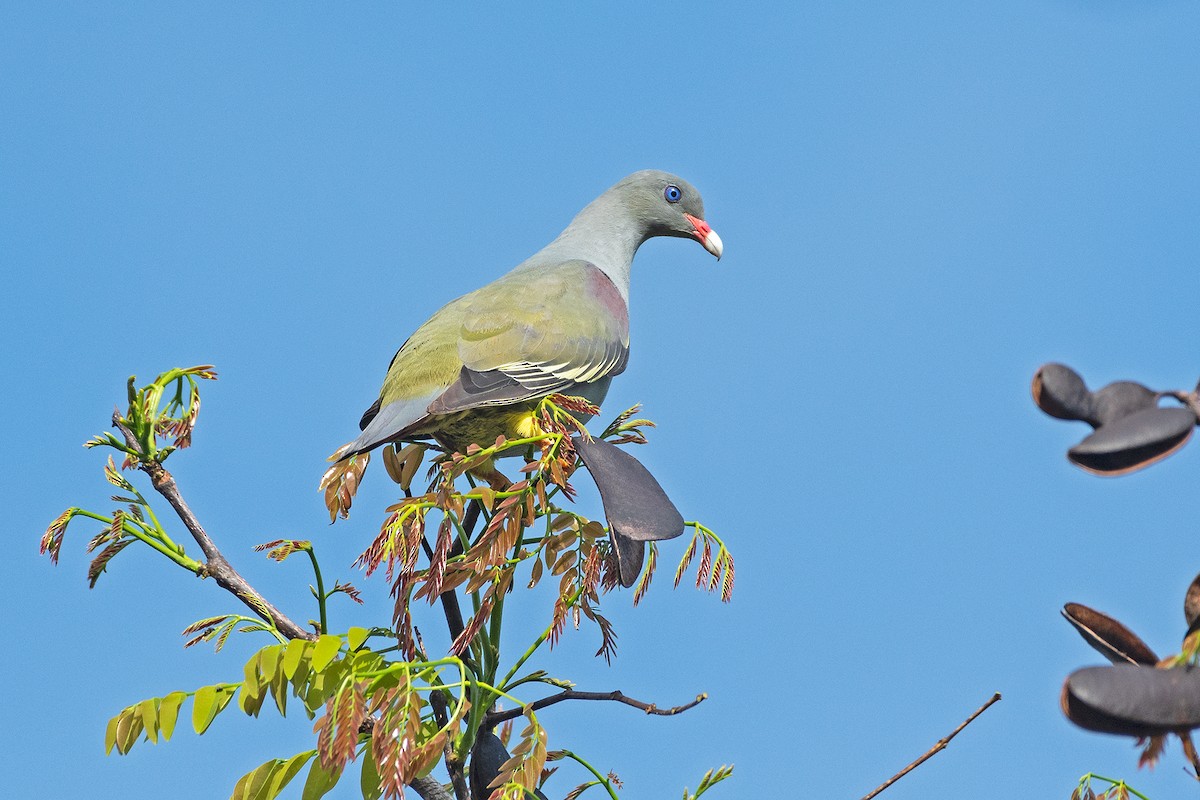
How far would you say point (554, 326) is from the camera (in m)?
3.88

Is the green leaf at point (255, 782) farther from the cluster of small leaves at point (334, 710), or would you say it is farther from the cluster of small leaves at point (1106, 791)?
the cluster of small leaves at point (1106, 791)

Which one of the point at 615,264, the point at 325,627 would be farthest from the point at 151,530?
the point at 615,264

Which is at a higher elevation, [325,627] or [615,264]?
[615,264]

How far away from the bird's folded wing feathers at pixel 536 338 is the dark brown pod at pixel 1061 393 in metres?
2.11

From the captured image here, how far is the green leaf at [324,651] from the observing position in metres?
2.68

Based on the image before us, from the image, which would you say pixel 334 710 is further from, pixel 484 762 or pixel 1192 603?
pixel 1192 603

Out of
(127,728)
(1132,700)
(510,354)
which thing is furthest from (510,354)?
(1132,700)

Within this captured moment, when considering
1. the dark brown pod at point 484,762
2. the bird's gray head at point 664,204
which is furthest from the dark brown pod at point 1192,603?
the bird's gray head at point 664,204

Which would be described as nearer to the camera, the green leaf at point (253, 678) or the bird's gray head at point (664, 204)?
the green leaf at point (253, 678)

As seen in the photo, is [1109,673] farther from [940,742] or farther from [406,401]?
[406,401]

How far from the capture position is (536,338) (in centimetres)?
381

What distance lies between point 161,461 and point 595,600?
111 centimetres

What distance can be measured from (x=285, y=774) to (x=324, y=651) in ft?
1.25

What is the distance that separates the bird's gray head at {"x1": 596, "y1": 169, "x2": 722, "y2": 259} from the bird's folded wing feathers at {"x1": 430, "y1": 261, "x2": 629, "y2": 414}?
0.70 metres
